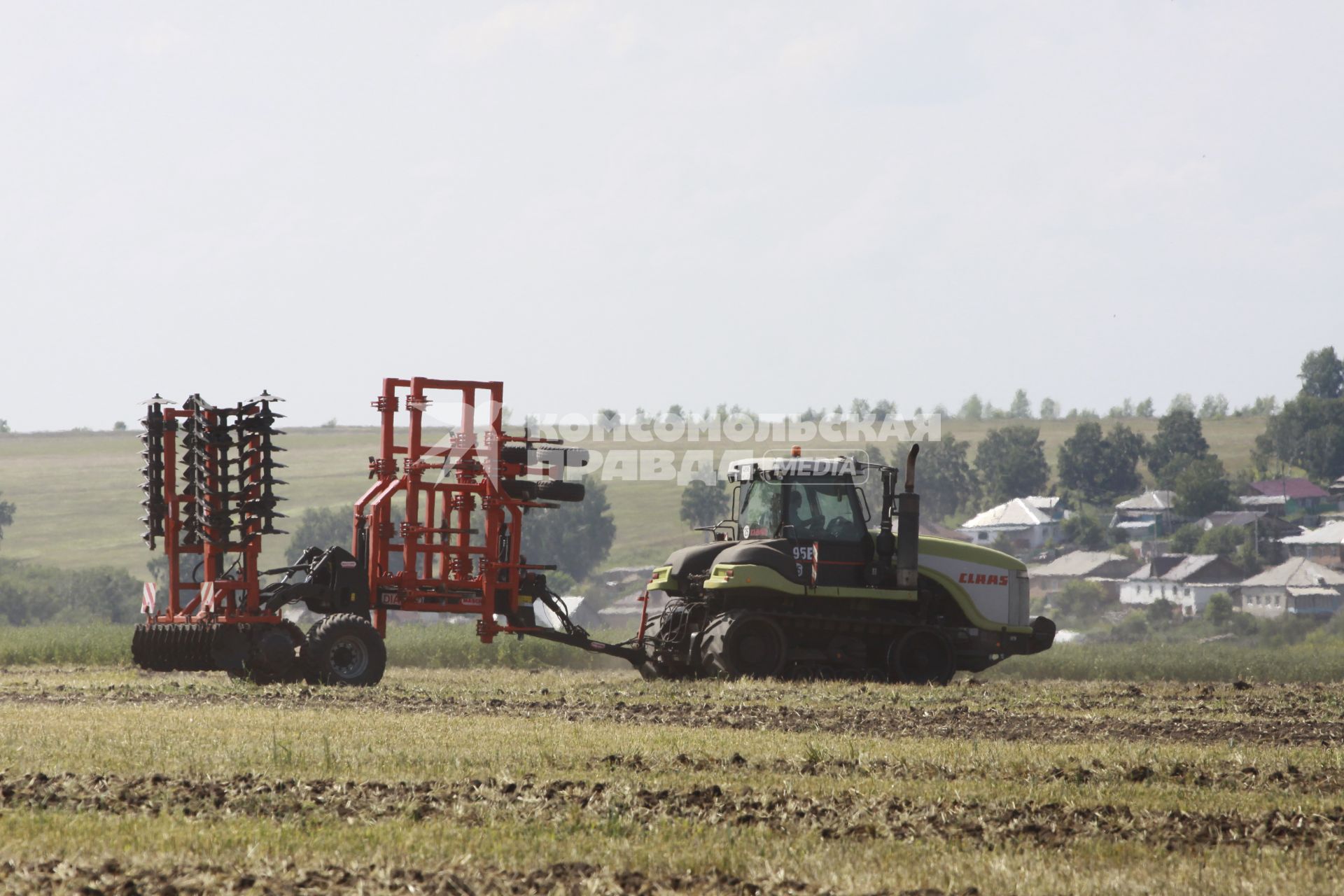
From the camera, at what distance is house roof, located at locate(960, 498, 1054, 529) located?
109812mm

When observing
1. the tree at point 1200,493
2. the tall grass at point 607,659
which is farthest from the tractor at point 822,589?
the tree at point 1200,493

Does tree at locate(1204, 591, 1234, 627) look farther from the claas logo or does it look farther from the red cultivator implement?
the red cultivator implement

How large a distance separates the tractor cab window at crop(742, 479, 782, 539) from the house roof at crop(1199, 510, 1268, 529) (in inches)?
3528

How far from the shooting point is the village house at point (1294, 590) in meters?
77.2

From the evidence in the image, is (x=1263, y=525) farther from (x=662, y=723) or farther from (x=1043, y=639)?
(x=662, y=723)

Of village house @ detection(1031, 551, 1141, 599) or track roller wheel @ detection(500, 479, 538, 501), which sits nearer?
track roller wheel @ detection(500, 479, 538, 501)

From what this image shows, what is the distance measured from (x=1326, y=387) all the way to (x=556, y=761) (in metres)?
159

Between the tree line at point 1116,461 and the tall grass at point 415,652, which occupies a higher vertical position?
the tree line at point 1116,461

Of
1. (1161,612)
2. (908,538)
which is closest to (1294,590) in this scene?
(1161,612)

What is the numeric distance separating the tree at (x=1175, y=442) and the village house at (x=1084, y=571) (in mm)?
27193

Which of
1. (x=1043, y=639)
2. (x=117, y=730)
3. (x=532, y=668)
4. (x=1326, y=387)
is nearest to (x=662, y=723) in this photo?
(x=117, y=730)

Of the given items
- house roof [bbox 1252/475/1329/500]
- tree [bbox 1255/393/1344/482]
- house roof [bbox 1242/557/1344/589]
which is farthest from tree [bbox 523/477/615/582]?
tree [bbox 1255/393/1344/482]

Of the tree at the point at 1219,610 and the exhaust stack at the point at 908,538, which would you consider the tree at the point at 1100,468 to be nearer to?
the tree at the point at 1219,610

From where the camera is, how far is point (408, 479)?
20844 millimetres
